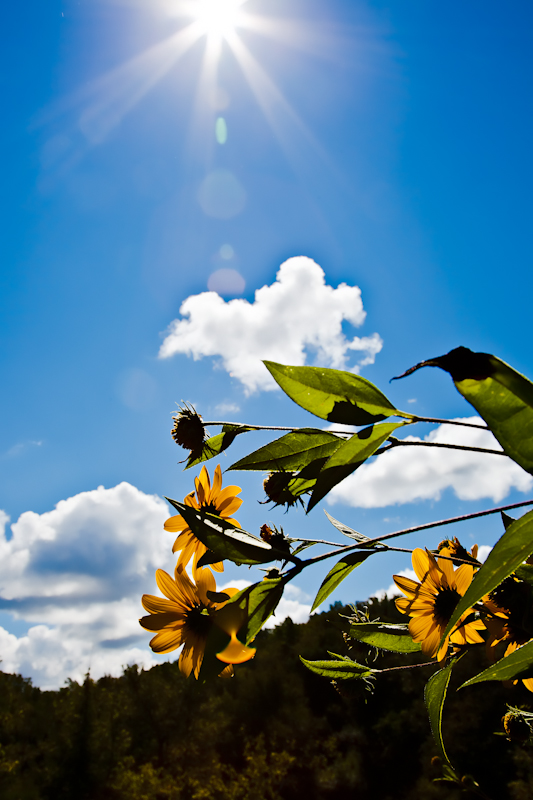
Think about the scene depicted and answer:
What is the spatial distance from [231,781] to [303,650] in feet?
13.1

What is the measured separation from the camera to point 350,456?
389 millimetres

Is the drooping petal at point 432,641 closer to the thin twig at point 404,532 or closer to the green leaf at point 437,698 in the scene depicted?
the green leaf at point 437,698

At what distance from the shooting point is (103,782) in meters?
13.5

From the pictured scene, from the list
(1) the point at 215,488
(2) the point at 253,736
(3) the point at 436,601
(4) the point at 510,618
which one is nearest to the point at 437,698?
Result: (4) the point at 510,618

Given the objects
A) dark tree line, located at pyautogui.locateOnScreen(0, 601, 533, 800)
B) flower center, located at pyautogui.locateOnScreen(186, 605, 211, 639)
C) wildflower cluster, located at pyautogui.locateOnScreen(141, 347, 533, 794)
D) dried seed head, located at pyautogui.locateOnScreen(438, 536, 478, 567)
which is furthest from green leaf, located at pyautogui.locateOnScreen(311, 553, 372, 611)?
dark tree line, located at pyautogui.locateOnScreen(0, 601, 533, 800)

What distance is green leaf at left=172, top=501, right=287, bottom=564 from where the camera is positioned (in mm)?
358

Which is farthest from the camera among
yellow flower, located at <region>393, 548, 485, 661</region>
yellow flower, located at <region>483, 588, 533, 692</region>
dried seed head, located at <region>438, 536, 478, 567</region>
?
dried seed head, located at <region>438, 536, 478, 567</region>

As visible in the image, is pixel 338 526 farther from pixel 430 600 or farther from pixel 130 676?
pixel 130 676

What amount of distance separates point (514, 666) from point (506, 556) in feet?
0.52

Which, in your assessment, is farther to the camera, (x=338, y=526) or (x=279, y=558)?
(x=338, y=526)

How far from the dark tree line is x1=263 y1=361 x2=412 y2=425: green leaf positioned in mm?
12303

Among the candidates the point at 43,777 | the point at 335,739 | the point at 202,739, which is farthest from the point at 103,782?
the point at 335,739

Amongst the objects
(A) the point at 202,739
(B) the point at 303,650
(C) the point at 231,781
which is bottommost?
(C) the point at 231,781

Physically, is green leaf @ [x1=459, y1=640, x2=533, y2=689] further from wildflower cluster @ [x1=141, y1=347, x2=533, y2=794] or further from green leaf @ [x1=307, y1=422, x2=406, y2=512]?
green leaf @ [x1=307, y1=422, x2=406, y2=512]
